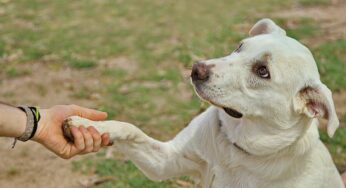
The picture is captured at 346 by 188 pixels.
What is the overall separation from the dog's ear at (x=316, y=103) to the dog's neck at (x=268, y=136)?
0.09 meters

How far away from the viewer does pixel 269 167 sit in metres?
3.45

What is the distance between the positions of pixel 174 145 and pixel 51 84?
3.14 meters

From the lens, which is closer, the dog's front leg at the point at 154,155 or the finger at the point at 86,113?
the finger at the point at 86,113

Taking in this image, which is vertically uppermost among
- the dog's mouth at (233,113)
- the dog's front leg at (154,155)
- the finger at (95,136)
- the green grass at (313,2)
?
the dog's mouth at (233,113)

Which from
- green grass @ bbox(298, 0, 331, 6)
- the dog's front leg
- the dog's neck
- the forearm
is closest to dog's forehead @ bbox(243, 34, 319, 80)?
the dog's neck

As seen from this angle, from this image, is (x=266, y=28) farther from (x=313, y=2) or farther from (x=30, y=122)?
(x=313, y=2)

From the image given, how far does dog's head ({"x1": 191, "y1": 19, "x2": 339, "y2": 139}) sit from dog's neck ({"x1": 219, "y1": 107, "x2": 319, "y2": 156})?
1.9 inches

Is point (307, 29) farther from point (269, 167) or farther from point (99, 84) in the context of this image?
Answer: point (269, 167)

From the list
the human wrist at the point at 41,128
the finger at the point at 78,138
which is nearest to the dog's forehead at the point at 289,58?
the finger at the point at 78,138

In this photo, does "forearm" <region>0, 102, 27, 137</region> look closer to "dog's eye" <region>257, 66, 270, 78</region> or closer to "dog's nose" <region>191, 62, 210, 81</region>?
"dog's nose" <region>191, 62, 210, 81</region>

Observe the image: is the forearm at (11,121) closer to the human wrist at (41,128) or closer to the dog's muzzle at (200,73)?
the human wrist at (41,128)

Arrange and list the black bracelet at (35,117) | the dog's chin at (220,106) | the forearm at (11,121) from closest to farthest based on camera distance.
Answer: the forearm at (11,121) → the black bracelet at (35,117) → the dog's chin at (220,106)

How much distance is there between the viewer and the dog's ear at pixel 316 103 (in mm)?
3170

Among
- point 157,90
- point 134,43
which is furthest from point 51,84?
point 134,43
